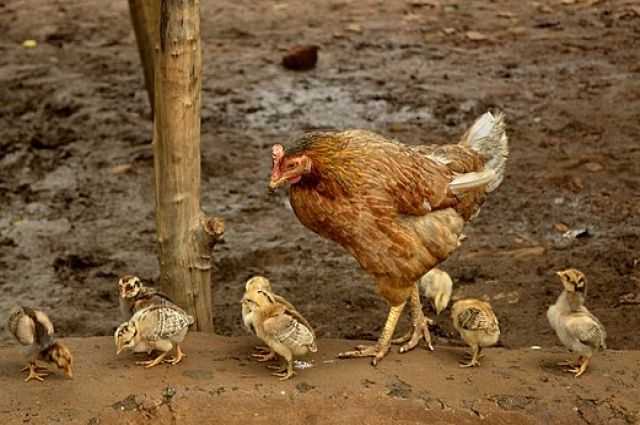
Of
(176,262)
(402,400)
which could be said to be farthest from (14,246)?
(402,400)

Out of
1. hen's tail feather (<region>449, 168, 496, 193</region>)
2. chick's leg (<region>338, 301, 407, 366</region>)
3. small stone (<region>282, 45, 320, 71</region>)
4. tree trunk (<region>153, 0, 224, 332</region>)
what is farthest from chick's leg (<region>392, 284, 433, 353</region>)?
small stone (<region>282, 45, 320, 71</region>)

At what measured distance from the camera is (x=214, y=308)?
23.1ft

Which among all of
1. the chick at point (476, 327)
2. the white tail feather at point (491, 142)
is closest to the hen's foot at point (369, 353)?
the chick at point (476, 327)

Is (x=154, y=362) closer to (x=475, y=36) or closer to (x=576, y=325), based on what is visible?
(x=576, y=325)

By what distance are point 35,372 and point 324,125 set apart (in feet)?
17.4

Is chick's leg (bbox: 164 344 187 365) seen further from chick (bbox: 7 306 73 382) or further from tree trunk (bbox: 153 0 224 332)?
tree trunk (bbox: 153 0 224 332)

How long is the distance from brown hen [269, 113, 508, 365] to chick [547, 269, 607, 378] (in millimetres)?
563

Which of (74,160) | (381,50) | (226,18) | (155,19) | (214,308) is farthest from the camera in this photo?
(226,18)

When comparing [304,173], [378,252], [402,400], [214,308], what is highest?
[304,173]

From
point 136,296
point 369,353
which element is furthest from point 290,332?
point 136,296

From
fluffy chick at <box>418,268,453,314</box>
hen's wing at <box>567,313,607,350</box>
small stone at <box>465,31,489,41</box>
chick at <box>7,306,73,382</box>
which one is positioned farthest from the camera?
small stone at <box>465,31,489,41</box>

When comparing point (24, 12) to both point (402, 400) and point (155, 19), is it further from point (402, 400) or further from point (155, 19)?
point (402, 400)

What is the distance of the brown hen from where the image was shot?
5.00 m

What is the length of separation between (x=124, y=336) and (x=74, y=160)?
4.80 meters
